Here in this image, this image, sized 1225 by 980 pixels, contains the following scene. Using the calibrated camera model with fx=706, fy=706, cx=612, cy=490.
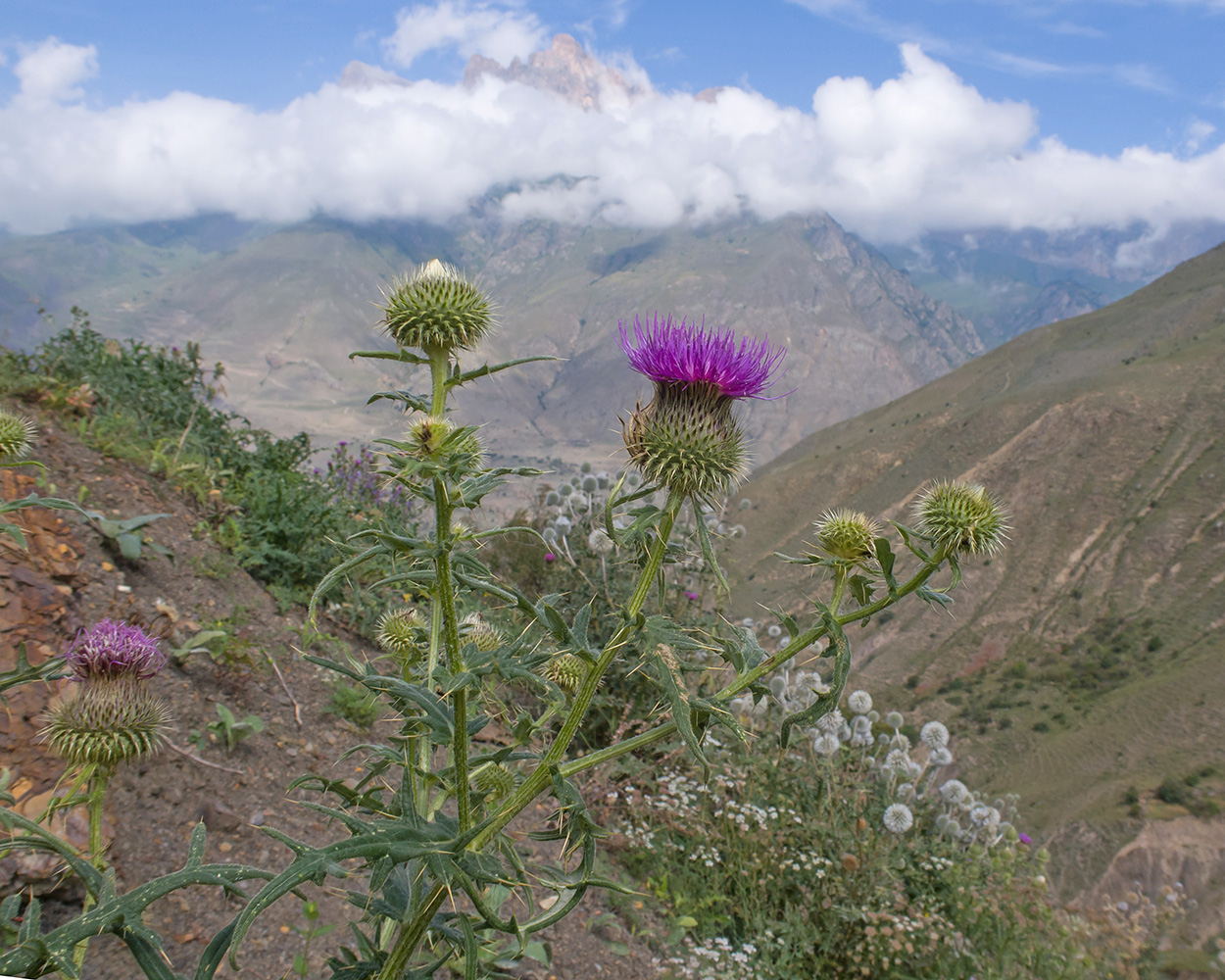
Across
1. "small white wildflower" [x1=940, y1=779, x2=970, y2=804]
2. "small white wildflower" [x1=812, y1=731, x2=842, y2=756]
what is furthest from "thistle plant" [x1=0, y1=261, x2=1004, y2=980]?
"small white wildflower" [x1=940, y1=779, x2=970, y2=804]

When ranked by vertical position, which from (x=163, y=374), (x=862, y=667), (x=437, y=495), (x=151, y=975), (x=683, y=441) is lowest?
(x=862, y=667)

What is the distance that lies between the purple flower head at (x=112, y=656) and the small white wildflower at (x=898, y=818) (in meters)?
5.97

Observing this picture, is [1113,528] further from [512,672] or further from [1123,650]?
[512,672]

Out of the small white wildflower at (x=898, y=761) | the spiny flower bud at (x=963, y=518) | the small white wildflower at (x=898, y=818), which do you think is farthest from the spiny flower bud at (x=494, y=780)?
the small white wildflower at (x=898, y=761)

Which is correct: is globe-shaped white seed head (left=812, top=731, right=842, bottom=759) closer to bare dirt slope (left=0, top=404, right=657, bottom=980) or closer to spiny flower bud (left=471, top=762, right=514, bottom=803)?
bare dirt slope (left=0, top=404, right=657, bottom=980)

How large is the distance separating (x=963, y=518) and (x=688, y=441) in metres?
1.16

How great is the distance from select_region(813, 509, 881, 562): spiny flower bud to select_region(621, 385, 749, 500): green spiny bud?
1.38 feet

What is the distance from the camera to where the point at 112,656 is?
3.05 m

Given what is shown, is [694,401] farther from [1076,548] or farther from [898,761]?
[1076,548]

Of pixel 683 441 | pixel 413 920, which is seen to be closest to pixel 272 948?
pixel 413 920

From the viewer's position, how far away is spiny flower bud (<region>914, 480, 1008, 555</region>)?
2797mm

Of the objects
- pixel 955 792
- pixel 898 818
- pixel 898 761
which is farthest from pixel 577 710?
pixel 955 792

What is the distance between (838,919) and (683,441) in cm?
470

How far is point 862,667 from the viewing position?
51.6 metres
